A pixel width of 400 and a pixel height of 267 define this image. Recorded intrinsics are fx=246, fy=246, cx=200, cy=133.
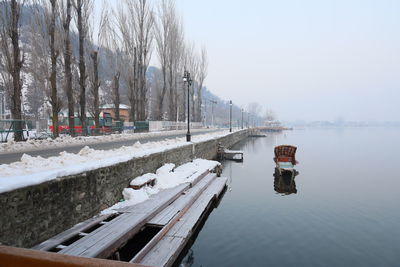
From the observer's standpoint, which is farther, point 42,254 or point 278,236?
point 278,236

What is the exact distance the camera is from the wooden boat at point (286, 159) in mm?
18422

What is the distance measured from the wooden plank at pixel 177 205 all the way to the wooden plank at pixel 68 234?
147 centimetres

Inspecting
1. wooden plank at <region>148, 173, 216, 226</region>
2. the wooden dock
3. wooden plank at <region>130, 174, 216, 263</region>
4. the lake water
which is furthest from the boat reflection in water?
the wooden dock

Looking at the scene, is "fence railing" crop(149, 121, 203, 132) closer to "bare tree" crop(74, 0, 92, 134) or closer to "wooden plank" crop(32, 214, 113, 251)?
"bare tree" crop(74, 0, 92, 134)

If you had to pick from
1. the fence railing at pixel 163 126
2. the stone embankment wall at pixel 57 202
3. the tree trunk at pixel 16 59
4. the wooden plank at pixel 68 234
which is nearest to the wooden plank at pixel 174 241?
the wooden plank at pixel 68 234

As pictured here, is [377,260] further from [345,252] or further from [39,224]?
[39,224]

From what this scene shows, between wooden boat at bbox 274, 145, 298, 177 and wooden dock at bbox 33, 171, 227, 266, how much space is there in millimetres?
10470

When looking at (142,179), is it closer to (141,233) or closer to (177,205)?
(177,205)

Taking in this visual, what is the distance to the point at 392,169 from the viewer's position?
2367 centimetres

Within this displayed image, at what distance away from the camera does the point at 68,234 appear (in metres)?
5.70

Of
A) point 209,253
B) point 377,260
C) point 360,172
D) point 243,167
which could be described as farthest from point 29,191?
point 360,172

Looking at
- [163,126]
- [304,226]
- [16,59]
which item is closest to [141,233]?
[304,226]

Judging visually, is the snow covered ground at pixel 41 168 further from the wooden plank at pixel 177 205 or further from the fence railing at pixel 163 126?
the fence railing at pixel 163 126

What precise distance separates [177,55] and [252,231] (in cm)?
3502
